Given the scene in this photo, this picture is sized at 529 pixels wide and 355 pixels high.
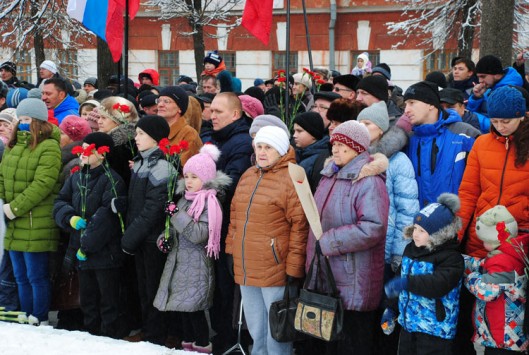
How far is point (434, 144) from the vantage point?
4.79 meters

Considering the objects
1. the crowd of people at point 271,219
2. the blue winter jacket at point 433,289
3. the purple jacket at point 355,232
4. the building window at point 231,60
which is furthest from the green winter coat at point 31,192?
the building window at point 231,60

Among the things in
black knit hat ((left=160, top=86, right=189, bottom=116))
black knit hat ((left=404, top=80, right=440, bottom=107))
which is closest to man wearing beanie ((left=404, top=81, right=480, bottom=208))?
black knit hat ((left=404, top=80, right=440, bottom=107))

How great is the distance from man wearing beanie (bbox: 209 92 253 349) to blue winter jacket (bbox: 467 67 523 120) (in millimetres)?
2464

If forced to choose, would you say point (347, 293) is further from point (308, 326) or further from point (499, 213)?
point (499, 213)

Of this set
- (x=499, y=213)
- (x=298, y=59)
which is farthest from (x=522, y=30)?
(x=499, y=213)

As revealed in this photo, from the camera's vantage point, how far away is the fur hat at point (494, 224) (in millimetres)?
4047

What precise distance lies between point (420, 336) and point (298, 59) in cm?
1902

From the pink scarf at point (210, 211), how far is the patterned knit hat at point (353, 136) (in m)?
1.07

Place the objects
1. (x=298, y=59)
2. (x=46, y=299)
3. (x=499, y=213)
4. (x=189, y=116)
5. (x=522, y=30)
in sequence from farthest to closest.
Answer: (x=298, y=59) < (x=522, y=30) < (x=189, y=116) < (x=46, y=299) < (x=499, y=213)

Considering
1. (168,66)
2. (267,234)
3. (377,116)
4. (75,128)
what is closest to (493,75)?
(377,116)

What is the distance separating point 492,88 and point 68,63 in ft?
63.9

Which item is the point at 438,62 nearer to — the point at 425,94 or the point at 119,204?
the point at 425,94

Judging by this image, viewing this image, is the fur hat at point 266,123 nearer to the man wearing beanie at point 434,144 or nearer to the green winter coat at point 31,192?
the man wearing beanie at point 434,144

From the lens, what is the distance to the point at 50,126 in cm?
587
